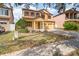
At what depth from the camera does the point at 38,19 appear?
11.2 feet

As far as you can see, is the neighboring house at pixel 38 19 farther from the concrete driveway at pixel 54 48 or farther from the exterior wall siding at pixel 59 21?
the concrete driveway at pixel 54 48

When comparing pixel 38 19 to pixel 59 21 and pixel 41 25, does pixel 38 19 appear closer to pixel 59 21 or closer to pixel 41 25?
pixel 41 25

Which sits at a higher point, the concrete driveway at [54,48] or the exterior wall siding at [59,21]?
the exterior wall siding at [59,21]

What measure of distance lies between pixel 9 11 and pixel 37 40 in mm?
545

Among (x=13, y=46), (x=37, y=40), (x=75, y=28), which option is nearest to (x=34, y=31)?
(x=37, y=40)

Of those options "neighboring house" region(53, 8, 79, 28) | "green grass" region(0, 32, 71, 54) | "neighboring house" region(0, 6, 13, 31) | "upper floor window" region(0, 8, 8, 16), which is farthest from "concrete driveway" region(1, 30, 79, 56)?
"upper floor window" region(0, 8, 8, 16)

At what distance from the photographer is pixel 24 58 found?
10.9ft

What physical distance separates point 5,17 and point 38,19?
0.44 meters

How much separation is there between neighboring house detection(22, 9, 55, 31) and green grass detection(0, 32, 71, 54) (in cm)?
11

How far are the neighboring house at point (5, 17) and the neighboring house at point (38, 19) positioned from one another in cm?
19

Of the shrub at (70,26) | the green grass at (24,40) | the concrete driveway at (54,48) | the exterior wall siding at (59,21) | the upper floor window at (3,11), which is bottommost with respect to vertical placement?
the concrete driveway at (54,48)

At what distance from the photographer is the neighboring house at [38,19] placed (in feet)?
11.1

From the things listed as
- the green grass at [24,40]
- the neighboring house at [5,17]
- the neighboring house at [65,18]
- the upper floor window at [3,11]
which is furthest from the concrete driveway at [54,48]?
the upper floor window at [3,11]

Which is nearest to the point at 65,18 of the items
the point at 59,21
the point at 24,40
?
the point at 59,21
